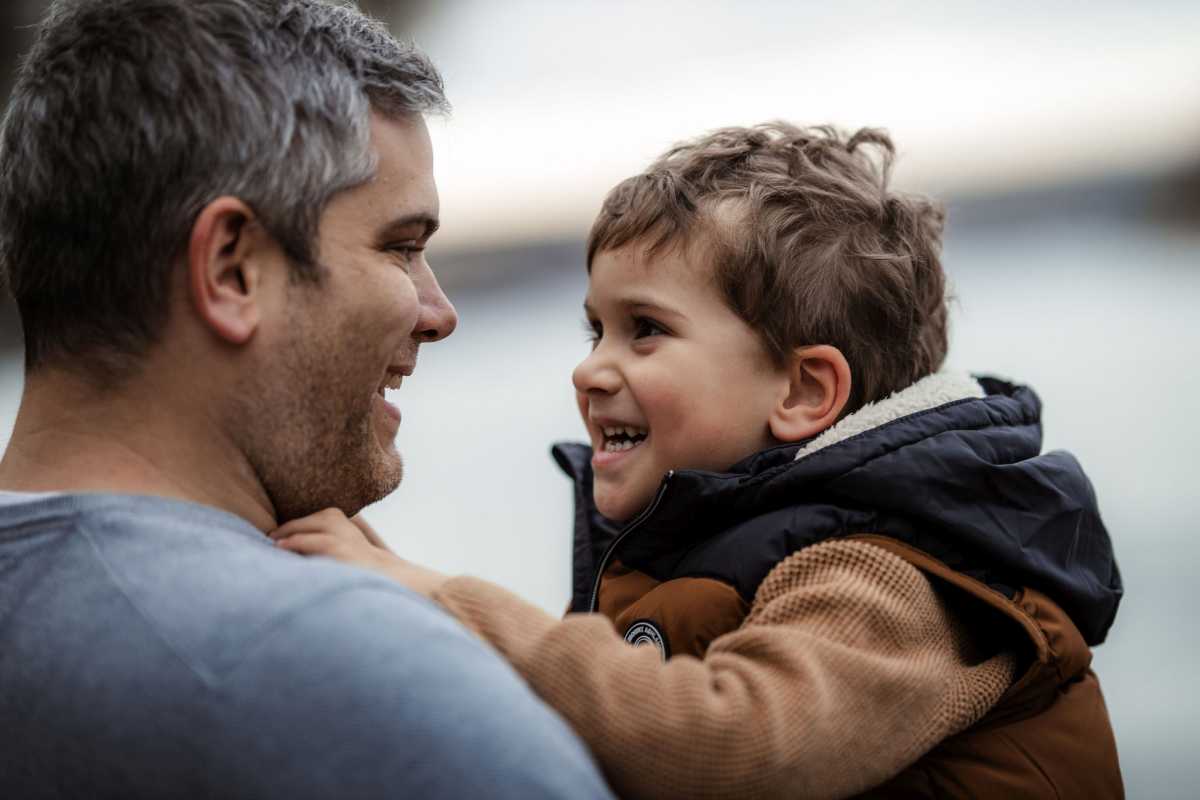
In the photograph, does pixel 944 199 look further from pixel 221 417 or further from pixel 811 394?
pixel 221 417

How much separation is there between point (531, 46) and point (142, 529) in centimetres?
392

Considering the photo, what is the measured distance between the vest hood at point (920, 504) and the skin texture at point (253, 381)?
17.1 inches

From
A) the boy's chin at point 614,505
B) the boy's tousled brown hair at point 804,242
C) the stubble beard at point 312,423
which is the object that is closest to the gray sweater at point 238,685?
the stubble beard at point 312,423

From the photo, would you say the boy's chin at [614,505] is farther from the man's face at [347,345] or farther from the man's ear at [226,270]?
the man's ear at [226,270]

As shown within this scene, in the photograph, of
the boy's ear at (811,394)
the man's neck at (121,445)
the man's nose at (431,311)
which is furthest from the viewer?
the boy's ear at (811,394)

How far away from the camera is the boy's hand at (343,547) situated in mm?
1257

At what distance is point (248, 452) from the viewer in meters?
1.33

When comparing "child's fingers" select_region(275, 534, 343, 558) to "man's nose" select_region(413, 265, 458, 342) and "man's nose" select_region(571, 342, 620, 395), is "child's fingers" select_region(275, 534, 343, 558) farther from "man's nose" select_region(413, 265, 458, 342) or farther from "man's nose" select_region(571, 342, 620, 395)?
"man's nose" select_region(571, 342, 620, 395)

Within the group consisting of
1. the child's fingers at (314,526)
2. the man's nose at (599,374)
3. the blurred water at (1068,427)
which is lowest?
the blurred water at (1068,427)

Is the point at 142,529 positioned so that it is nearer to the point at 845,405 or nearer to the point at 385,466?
the point at 385,466

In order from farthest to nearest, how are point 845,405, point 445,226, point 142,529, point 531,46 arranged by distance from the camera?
point 445,226 → point 531,46 → point 845,405 → point 142,529

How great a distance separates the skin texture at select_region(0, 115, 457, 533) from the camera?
Answer: 1.25 meters

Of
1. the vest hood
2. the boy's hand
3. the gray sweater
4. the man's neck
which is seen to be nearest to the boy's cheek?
the vest hood

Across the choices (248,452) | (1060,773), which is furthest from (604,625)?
(1060,773)
